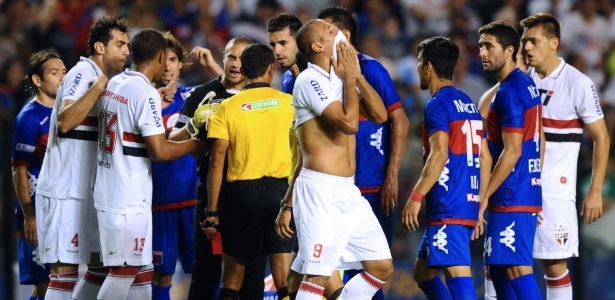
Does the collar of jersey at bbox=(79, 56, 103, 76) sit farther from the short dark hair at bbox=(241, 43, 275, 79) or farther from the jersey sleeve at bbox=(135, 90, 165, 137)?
the short dark hair at bbox=(241, 43, 275, 79)

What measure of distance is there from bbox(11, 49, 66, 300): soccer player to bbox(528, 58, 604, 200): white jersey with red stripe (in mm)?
4153

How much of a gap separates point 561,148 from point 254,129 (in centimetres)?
262

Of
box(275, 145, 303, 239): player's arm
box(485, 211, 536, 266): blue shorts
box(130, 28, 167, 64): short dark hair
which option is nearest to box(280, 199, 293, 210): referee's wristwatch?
box(275, 145, 303, 239): player's arm

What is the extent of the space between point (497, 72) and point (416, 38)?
7.20 meters

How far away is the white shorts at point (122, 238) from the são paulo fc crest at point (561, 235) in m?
3.37

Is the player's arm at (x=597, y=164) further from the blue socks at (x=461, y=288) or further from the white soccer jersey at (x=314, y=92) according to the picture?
the white soccer jersey at (x=314, y=92)

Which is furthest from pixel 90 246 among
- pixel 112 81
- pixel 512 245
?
pixel 512 245

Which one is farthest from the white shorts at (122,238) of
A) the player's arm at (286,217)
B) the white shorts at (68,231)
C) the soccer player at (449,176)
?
the soccer player at (449,176)

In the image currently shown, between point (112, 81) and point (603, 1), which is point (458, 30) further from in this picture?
point (112, 81)

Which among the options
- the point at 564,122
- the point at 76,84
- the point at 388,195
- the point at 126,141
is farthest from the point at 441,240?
the point at 76,84

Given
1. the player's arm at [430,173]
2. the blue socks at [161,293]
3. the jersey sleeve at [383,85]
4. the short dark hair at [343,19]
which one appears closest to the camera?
the player's arm at [430,173]

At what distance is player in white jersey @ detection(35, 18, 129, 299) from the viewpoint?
8.43m

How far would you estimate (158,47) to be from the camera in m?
8.23

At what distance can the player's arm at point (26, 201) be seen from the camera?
9109 millimetres
